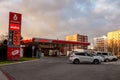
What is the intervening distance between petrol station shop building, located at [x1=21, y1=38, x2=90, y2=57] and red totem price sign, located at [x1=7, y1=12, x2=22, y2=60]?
79.9ft

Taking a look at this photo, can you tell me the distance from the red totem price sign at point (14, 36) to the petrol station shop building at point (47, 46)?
24342 millimetres

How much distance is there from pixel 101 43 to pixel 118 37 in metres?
28.5

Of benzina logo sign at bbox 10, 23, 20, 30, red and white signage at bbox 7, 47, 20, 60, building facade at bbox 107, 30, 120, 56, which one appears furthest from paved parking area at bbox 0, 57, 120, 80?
building facade at bbox 107, 30, 120, 56

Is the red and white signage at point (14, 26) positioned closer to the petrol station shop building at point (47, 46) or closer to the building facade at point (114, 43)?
the petrol station shop building at point (47, 46)

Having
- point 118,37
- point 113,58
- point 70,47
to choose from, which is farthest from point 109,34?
point 113,58

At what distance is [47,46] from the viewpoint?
3962 inches

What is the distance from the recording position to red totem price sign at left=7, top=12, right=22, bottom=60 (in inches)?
1977

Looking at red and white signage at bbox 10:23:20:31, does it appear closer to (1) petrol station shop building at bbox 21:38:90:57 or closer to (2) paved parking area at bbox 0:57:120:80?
(1) petrol station shop building at bbox 21:38:90:57

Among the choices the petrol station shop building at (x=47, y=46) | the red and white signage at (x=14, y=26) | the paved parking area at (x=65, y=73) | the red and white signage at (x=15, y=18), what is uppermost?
the red and white signage at (x=15, y=18)

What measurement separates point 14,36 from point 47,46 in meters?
49.4

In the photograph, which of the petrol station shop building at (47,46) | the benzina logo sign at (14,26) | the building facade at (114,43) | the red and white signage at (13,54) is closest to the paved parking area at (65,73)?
the red and white signage at (13,54)

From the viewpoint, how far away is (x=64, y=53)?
10744 cm

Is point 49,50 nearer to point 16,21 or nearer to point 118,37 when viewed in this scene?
point 16,21

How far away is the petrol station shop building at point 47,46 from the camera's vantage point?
A: 259 feet
